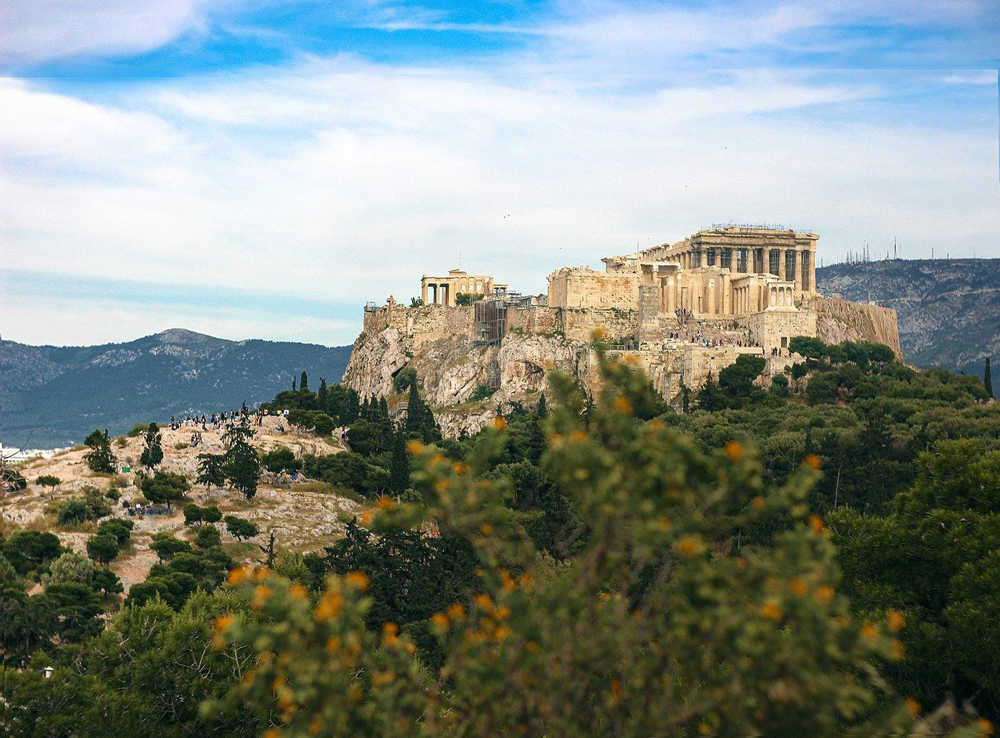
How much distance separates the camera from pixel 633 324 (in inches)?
3455

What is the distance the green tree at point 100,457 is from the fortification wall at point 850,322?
51.6 meters

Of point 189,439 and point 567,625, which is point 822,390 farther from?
point 567,625

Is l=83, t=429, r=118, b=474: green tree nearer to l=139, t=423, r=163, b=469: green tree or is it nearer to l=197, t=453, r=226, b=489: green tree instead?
l=139, t=423, r=163, b=469: green tree

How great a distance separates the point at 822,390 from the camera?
244 feet

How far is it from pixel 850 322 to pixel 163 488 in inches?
2356

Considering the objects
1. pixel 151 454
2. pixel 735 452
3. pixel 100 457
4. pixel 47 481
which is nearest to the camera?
pixel 735 452

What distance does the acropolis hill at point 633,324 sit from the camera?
83000 millimetres

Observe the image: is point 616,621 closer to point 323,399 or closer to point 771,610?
point 771,610

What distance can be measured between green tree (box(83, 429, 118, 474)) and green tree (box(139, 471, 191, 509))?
3.79 m

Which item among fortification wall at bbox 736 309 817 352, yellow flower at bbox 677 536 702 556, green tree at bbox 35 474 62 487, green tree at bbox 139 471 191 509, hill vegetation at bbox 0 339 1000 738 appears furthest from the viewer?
fortification wall at bbox 736 309 817 352

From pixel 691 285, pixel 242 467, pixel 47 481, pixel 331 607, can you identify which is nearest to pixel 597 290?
pixel 691 285

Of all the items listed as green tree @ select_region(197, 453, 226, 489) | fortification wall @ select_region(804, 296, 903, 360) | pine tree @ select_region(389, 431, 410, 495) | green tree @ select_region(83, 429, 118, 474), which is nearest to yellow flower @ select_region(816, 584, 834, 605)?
green tree @ select_region(197, 453, 226, 489)

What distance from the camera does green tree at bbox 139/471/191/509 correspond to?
5600cm

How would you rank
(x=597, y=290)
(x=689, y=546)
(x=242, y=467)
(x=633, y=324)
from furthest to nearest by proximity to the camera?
(x=597, y=290) < (x=633, y=324) < (x=242, y=467) < (x=689, y=546)
